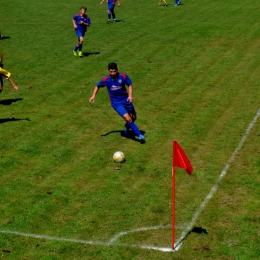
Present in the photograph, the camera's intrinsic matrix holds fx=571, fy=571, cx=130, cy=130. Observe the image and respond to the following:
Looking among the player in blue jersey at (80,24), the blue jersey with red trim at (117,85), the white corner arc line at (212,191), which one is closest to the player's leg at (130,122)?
the blue jersey with red trim at (117,85)

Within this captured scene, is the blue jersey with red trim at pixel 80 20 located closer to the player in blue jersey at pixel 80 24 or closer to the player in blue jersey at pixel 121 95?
the player in blue jersey at pixel 80 24

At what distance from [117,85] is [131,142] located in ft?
5.69

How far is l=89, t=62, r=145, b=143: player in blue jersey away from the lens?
16.5 m

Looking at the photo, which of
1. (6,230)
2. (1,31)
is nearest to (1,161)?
(6,230)

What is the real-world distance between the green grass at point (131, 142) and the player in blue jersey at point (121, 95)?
669 mm

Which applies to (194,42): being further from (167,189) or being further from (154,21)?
(167,189)

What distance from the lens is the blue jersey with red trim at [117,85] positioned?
54.1 feet

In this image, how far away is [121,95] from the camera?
1675cm

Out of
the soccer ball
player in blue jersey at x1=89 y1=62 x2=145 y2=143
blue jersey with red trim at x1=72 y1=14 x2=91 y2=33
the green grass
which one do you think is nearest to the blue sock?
player in blue jersey at x1=89 y1=62 x2=145 y2=143

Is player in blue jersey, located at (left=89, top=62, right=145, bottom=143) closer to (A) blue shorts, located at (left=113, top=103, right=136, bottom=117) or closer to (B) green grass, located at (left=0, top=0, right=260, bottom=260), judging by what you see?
(A) blue shorts, located at (left=113, top=103, right=136, bottom=117)

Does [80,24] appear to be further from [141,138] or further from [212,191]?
[212,191]

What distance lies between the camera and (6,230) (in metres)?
11.6

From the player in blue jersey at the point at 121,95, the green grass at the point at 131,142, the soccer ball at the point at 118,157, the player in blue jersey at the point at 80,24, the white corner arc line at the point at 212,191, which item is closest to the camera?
the white corner arc line at the point at 212,191

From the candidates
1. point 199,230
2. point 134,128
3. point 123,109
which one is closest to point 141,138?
point 134,128
